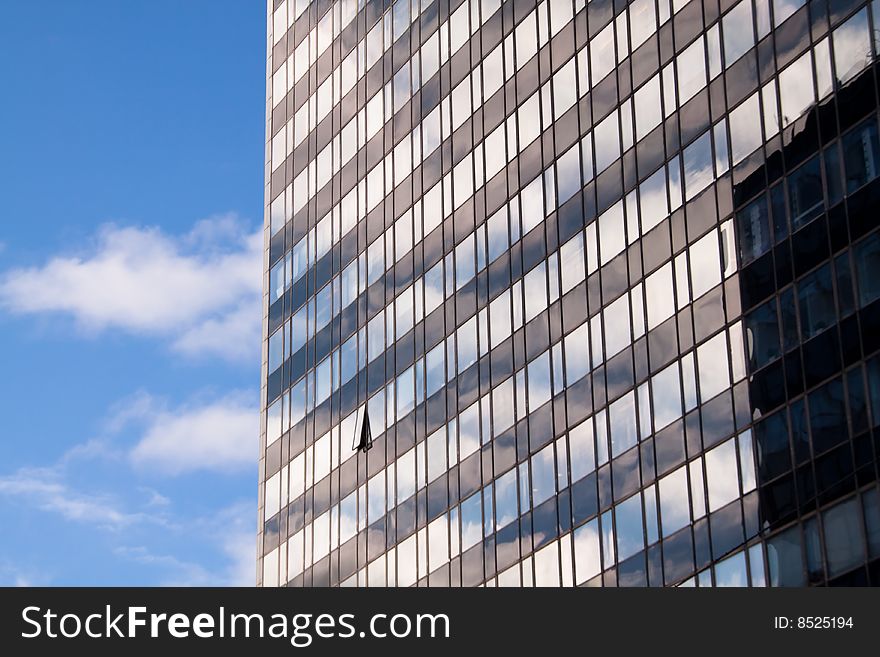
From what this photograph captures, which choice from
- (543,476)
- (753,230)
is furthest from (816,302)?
(543,476)

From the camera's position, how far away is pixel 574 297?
218 feet

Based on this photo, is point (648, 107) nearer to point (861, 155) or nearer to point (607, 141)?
point (607, 141)

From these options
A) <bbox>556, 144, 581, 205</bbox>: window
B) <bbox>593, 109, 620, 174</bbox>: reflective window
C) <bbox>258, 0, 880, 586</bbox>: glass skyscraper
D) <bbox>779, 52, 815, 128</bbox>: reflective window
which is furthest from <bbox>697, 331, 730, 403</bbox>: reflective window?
<bbox>556, 144, 581, 205</bbox>: window

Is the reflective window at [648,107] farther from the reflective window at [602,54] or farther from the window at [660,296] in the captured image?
the window at [660,296]

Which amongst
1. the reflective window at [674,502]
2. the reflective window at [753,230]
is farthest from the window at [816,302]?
the reflective window at [674,502]

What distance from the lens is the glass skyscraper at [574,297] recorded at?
5397 centimetres

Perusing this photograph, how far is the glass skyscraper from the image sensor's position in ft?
177

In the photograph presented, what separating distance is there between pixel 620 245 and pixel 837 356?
1291cm

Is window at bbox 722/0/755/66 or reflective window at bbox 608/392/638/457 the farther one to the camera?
reflective window at bbox 608/392/638/457

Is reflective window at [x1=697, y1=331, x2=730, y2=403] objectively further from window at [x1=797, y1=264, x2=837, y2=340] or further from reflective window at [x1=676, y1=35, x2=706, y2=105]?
reflective window at [x1=676, y1=35, x2=706, y2=105]

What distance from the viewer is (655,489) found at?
6009 cm

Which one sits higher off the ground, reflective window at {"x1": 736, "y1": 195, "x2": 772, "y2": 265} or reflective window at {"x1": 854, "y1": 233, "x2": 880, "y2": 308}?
reflective window at {"x1": 736, "y1": 195, "x2": 772, "y2": 265}

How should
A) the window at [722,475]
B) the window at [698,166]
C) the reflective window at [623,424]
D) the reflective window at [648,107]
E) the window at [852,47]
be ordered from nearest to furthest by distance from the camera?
the window at [852,47] < the window at [722,475] < the window at [698,166] < the reflective window at [623,424] < the reflective window at [648,107]
